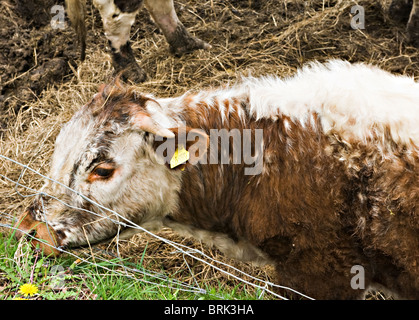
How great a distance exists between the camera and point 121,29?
5.66m

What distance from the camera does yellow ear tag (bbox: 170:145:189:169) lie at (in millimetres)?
3477

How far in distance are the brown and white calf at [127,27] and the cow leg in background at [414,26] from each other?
84.0 inches

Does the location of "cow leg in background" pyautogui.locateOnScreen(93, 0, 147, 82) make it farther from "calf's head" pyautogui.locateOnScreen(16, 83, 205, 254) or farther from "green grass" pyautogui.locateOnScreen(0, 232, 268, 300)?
"green grass" pyautogui.locateOnScreen(0, 232, 268, 300)

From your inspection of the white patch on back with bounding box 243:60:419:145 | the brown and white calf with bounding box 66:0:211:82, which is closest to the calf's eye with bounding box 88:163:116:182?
the white patch on back with bounding box 243:60:419:145

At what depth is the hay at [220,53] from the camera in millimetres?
5695

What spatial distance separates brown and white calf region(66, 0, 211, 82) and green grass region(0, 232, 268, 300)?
254 centimetres

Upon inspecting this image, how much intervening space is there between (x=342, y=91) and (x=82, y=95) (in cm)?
313

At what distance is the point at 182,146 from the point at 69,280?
41.6 inches

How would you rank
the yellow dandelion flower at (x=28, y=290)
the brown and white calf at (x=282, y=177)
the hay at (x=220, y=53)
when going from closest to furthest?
the yellow dandelion flower at (x=28, y=290), the brown and white calf at (x=282, y=177), the hay at (x=220, y=53)

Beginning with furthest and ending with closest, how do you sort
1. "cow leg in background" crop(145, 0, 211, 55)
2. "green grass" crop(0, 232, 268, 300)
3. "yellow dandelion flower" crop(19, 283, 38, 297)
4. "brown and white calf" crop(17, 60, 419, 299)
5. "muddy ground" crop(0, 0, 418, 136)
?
"muddy ground" crop(0, 0, 418, 136) → "cow leg in background" crop(145, 0, 211, 55) → "brown and white calf" crop(17, 60, 419, 299) → "green grass" crop(0, 232, 268, 300) → "yellow dandelion flower" crop(19, 283, 38, 297)

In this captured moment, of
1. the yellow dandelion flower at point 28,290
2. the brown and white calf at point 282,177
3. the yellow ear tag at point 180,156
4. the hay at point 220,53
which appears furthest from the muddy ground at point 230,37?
the yellow dandelion flower at point 28,290

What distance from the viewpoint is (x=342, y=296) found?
367 cm

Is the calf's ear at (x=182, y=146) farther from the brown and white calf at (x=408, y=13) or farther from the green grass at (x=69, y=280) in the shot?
the brown and white calf at (x=408, y=13)

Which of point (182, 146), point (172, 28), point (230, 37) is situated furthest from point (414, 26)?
point (182, 146)
